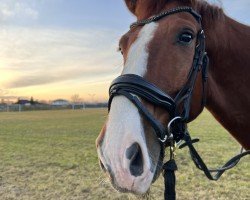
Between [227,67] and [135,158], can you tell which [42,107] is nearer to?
[227,67]

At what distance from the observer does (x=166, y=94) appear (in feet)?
7.31

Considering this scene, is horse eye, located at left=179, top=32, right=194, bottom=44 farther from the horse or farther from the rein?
the rein

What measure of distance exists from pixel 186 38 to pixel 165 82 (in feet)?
1.11

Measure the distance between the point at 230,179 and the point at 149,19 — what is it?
5.79 metres

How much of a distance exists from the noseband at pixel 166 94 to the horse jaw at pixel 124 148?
7 cm

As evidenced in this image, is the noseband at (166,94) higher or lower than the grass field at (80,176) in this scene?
higher

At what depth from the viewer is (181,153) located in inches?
421

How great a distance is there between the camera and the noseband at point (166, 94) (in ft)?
7.05

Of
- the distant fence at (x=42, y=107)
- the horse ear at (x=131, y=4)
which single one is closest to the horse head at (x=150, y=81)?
the horse ear at (x=131, y=4)

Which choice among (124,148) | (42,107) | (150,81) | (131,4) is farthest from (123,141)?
(42,107)

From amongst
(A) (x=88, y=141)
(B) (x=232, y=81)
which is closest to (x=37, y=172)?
(A) (x=88, y=141)

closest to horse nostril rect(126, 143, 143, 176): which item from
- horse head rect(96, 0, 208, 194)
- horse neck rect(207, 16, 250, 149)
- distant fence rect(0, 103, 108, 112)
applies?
horse head rect(96, 0, 208, 194)

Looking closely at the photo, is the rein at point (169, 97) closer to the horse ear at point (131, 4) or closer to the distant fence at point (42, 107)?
the horse ear at point (131, 4)

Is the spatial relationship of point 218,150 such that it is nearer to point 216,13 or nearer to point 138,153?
point 216,13
